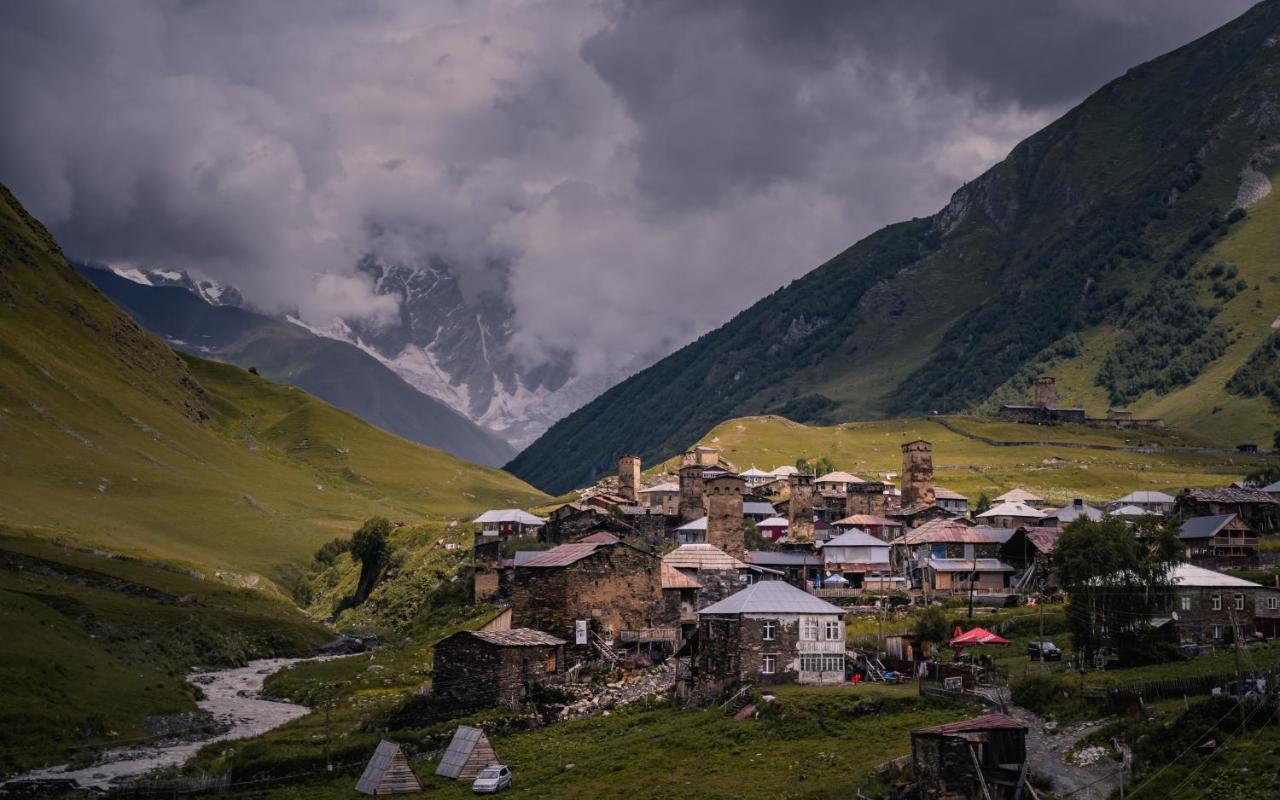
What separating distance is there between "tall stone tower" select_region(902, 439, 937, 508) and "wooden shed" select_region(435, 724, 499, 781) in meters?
93.3

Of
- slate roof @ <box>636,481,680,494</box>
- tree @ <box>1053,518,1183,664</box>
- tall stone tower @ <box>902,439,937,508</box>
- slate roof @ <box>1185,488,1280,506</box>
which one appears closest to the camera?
tree @ <box>1053,518,1183,664</box>

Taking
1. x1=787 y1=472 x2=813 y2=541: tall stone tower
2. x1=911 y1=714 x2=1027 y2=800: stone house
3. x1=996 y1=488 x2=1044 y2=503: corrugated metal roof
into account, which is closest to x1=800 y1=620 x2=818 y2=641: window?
x1=911 y1=714 x2=1027 y2=800: stone house

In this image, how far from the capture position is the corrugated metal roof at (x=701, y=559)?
3568 inches

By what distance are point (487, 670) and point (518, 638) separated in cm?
245

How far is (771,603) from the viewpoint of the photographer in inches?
2530

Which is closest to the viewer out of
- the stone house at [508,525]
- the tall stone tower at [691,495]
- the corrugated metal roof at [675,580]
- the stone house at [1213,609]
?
the stone house at [1213,609]

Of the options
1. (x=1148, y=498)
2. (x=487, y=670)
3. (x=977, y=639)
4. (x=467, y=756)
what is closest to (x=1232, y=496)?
(x=1148, y=498)

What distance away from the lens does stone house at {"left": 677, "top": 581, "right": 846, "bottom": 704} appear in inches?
2475

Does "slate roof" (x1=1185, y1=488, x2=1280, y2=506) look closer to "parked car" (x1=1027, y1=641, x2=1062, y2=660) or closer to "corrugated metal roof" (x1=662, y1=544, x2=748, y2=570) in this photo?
"corrugated metal roof" (x1=662, y1=544, x2=748, y2=570)

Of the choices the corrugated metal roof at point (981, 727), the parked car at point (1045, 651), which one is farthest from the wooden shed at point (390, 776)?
the parked car at point (1045, 651)

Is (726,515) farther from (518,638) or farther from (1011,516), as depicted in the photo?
(518,638)

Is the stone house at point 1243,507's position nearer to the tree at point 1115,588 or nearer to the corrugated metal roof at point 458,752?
the tree at point 1115,588

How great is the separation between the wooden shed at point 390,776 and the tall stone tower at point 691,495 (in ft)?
235

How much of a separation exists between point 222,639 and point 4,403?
8262cm
